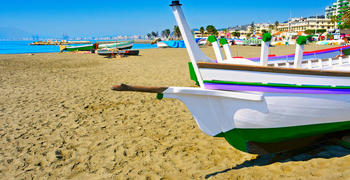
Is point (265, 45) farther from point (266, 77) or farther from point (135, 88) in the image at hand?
point (135, 88)

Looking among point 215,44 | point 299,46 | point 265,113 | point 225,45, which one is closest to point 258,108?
point 265,113

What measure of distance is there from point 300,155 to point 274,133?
83cm

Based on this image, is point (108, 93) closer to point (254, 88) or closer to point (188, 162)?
point (188, 162)

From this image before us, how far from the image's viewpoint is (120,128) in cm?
545

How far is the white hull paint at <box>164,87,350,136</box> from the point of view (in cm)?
319

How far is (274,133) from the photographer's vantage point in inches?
140

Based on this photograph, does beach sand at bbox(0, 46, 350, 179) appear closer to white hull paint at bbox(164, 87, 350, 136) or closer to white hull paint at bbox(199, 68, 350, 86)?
white hull paint at bbox(164, 87, 350, 136)

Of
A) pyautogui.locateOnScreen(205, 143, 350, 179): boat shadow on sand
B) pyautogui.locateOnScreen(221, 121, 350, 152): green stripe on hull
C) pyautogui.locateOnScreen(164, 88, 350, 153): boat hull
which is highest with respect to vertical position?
pyautogui.locateOnScreen(164, 88, 350, 153): boat hull

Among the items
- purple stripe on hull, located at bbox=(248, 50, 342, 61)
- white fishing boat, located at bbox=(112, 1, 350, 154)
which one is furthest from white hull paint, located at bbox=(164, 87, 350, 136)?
purple stripe on hull, located at bbox=(248, 50, 342, 61)

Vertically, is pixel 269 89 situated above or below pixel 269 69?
below

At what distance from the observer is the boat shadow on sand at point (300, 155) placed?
378 centimetres

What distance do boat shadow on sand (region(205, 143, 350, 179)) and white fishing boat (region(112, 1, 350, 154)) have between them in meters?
0.49

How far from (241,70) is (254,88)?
30 cm

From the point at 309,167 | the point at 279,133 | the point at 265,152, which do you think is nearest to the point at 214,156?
the point at 265,152
